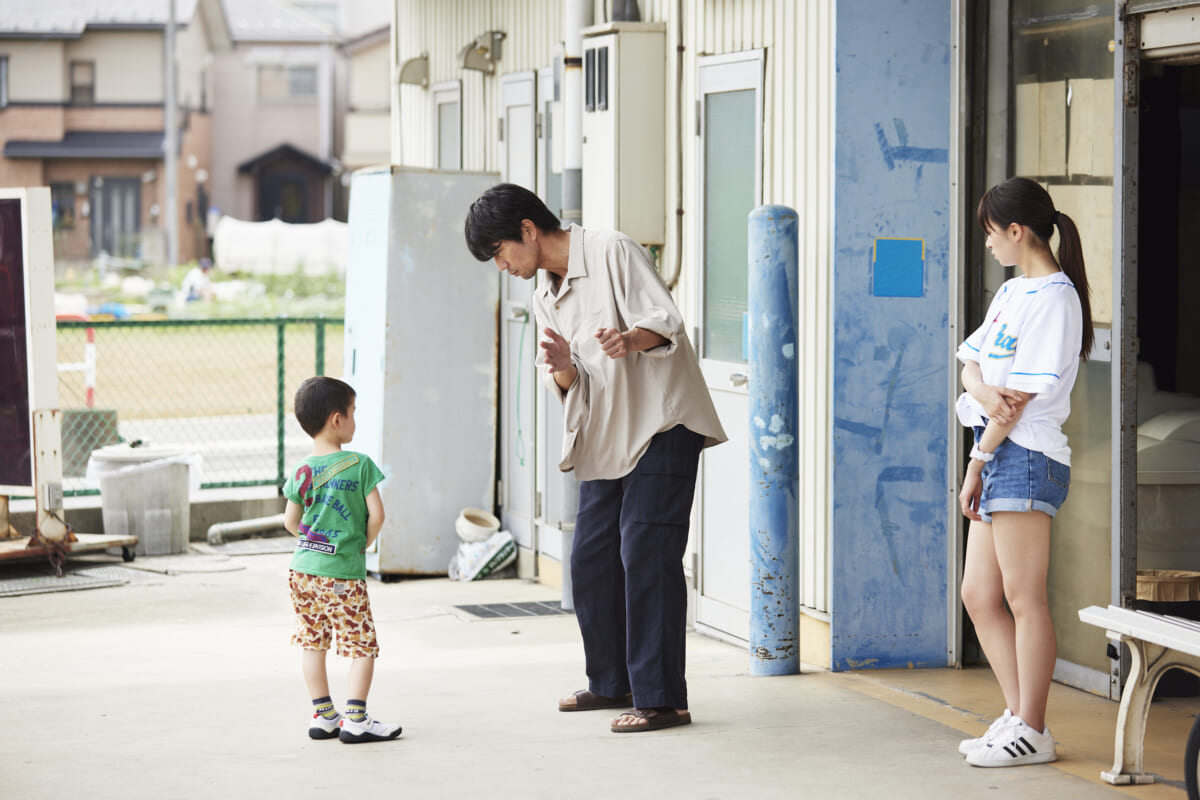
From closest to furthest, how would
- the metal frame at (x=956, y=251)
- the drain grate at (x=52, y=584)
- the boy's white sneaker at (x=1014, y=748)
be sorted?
the boy's white sneaker at (x=1014, y=748) → the metal frame at (x=956, y=251) → the drain grate at (x=52, y=584)

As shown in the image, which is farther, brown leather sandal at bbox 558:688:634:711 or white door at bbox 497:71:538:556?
white door at bbox 497:71:538:556

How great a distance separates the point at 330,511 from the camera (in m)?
5.02

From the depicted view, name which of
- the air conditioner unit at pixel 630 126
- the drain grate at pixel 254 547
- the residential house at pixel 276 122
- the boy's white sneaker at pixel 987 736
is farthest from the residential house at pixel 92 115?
the boy's white sneaker at pixel 987 736

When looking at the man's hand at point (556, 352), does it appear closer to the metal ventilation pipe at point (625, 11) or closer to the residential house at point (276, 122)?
the metal ventilation pipe at point (625, 11)

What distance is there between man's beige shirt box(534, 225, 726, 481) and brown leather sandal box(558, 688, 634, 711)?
82 centimetres

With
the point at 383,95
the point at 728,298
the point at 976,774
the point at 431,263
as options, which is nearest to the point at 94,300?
the point at 383,95

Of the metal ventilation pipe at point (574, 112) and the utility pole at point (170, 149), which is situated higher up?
the utility pole at point (170, 149)

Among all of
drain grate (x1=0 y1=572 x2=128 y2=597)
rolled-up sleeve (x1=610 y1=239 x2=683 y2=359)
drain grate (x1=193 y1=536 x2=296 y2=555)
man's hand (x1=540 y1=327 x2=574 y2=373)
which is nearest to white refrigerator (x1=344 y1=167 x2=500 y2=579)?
drain grate (x1=193 y1=536 x2=296 y2=555)

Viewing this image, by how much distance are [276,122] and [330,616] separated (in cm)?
4864

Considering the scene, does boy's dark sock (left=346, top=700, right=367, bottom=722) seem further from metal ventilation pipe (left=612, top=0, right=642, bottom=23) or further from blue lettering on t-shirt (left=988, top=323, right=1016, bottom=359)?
metal ventilation pipe (left=612, top=0, right=642, bottom=23)

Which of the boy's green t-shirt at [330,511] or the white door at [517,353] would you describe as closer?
the boy's green t-shirt at [330,511]

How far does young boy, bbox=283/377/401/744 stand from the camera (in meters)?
5.03

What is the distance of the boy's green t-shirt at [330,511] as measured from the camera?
5.02 m

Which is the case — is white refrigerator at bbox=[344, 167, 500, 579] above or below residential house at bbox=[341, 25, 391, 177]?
below
